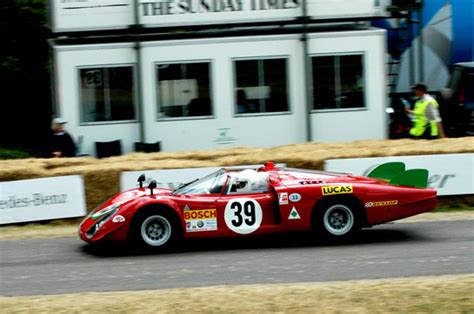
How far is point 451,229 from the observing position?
43.1 ft

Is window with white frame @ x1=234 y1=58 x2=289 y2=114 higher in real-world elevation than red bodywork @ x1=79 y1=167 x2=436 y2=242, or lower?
higher

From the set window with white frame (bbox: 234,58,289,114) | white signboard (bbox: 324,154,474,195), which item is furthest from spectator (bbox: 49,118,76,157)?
white signboard (bbox: 324,154,474,195)

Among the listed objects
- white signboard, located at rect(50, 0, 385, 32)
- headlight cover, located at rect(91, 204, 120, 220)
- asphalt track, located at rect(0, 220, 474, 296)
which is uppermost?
white signboard, located at rect(50, 0, 385, 32)

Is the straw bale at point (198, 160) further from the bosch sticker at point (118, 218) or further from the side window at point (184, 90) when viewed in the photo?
the side window at point (184, 90)

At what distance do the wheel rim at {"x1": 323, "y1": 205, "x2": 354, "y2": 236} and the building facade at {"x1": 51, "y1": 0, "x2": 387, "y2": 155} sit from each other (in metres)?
7.95

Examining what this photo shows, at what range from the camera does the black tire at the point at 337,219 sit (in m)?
12.2

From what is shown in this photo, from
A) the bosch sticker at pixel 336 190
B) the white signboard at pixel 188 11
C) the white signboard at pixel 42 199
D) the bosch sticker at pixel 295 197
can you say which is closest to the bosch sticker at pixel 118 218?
the bosch sticker at pixel 295 197

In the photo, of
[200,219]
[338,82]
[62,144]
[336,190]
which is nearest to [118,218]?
[200,219]

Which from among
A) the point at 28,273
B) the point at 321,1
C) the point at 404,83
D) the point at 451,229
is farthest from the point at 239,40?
the point at 28,273

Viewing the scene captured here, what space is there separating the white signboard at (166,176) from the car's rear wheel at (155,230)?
288cm

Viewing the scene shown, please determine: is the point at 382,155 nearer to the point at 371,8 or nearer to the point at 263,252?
the point at 263,252

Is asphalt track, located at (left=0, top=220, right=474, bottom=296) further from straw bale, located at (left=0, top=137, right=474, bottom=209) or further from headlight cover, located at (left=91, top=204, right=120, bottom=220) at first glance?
straw bale, located at (left=0, top=137, right=474, bottom=209)

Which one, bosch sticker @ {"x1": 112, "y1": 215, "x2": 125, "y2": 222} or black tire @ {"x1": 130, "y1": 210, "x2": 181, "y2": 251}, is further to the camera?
black tire @ {"x1": 130, "y1": 210, "x2": 181, "y2": 251}

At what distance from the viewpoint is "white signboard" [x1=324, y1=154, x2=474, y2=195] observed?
1508 cm
